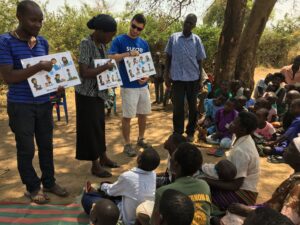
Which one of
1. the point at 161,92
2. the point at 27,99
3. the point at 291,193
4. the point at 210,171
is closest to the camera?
the point at 291,193

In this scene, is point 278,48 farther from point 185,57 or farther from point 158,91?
point 185,57

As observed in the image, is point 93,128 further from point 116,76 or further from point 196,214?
point 196,214

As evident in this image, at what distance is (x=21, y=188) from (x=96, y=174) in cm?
88

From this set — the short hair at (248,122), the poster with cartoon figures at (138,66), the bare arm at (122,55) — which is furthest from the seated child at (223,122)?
the short hair at (248,122)

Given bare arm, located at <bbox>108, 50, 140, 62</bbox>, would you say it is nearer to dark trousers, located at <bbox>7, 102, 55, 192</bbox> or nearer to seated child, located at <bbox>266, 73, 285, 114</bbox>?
dark trousers, located at <bbox>7, 102, 55, 192</bbox>

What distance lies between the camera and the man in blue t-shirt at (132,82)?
179 inches

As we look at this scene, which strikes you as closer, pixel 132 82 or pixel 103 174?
pixel 103 174

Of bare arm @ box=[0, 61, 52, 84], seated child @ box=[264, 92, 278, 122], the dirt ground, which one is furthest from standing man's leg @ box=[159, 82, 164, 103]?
bare arm @ box=[0, 61, 52, 84]

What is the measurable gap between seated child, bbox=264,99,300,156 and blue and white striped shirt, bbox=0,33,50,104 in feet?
11.5

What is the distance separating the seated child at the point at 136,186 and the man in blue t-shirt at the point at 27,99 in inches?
38.6

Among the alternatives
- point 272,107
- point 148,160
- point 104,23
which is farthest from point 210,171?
point 272,107

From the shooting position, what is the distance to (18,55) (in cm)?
306

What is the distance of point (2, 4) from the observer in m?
8.92

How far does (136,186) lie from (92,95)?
4.41 feet
